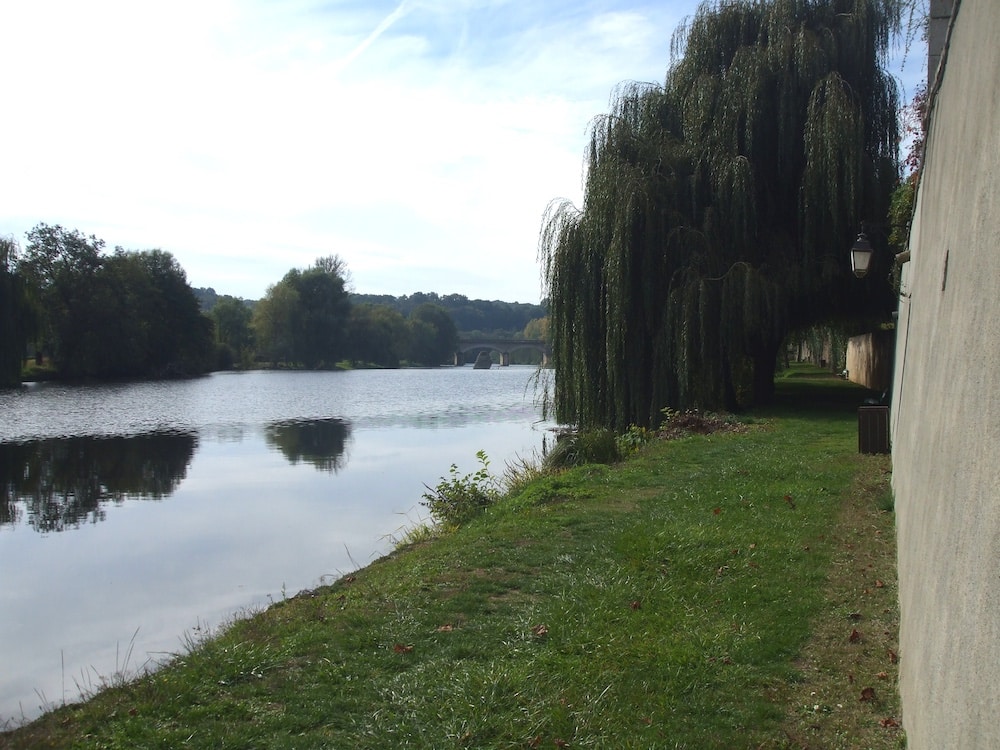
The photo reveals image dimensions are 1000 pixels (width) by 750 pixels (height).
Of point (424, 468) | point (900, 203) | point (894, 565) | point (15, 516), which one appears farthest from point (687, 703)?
point (424, 468)

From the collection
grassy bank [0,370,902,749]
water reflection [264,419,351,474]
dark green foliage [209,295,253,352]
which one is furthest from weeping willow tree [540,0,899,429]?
dark green foliage [209,295,253,352]

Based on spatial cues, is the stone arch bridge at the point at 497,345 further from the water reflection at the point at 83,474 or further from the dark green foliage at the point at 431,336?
the water reflection at the point at 83,474

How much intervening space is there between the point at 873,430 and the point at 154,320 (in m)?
54.3

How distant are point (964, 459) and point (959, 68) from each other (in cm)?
178

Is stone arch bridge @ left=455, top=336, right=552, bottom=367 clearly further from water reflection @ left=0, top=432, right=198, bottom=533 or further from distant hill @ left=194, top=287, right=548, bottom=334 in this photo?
water reflection @ left=0, top=432, right=198, bottom=533

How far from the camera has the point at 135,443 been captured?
75.3 feet

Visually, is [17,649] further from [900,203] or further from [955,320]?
[900,203]

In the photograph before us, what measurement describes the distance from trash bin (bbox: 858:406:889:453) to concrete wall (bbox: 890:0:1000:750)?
24.7 feet

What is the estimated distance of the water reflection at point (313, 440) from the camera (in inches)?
775

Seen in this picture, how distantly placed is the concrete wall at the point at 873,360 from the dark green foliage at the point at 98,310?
141ft

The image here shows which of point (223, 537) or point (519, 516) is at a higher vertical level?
point (519, 516)

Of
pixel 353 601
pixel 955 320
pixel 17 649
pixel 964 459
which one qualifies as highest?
pixel 955 320

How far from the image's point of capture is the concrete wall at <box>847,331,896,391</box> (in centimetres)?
2099

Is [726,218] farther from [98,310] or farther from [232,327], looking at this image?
[232,327]
